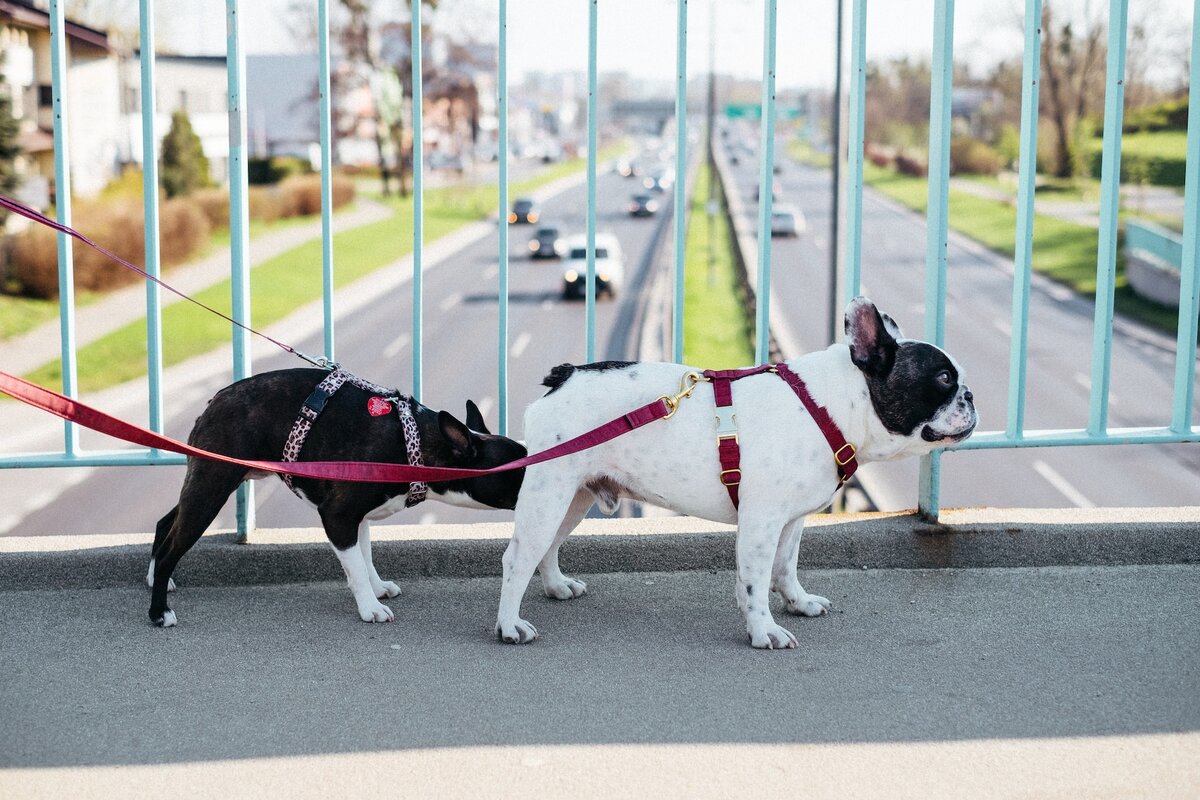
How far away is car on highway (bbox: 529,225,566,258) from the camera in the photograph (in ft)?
198

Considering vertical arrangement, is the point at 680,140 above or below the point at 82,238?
above

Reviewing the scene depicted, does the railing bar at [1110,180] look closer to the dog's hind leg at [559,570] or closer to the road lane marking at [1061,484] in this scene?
the dog's hind leg at [559,570]

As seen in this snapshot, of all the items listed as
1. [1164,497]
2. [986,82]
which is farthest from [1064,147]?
[1164,497]

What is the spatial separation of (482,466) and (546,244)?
56028 mm

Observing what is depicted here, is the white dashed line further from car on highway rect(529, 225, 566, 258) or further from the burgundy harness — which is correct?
the burgundy harness

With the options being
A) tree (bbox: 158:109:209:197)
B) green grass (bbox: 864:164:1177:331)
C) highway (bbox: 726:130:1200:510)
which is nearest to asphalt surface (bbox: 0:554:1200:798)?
highway (bbox: 726:130:1200:510)

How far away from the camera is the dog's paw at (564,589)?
5121 millimetres

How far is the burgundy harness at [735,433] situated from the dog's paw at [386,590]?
4.63ft

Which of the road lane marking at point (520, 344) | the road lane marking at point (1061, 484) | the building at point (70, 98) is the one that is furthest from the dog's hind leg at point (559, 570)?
the building at point (70, 98)

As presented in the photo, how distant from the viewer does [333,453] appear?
477 cm

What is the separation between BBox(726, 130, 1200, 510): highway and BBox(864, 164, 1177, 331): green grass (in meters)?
0.81

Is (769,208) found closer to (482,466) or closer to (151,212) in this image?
(482,466)

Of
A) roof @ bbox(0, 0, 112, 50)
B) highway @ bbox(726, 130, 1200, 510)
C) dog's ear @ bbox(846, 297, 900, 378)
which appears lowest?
highway @ bbox(726, 130, 1200, 510)

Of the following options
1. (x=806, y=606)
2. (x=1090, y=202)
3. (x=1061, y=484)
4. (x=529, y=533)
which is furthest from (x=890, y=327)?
(x=1090, y=202)
